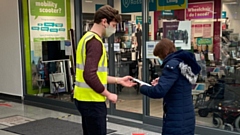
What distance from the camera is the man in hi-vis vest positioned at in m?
2.53

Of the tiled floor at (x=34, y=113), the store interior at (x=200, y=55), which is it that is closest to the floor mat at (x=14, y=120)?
the tiled floor at (x=34, y=113)

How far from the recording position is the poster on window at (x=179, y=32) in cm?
491

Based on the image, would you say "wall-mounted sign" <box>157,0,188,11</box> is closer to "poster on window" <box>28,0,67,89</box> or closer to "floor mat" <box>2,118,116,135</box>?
"floor mat" <box>2,118,116,135</box>

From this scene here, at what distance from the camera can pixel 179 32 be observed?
5.02m

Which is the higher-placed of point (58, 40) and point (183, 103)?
point (58, 40)

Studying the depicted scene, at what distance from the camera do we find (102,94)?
2592 mm

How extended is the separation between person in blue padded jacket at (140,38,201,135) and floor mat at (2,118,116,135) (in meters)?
2.45

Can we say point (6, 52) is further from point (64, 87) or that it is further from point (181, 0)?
point (181, 0)

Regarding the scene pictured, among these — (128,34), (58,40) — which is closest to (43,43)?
(58,40)

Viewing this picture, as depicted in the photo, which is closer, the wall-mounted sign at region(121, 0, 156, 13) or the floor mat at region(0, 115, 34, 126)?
the wall-mounted sign at region(121, 0, 156, 13)

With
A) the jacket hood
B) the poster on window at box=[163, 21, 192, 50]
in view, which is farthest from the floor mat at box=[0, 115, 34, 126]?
the jacket hood

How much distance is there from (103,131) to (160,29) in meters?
2.91

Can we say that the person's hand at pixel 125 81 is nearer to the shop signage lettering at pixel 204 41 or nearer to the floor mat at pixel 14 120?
the shop signage lettering at pixel 204 41

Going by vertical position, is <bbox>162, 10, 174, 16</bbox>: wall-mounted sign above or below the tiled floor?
above
